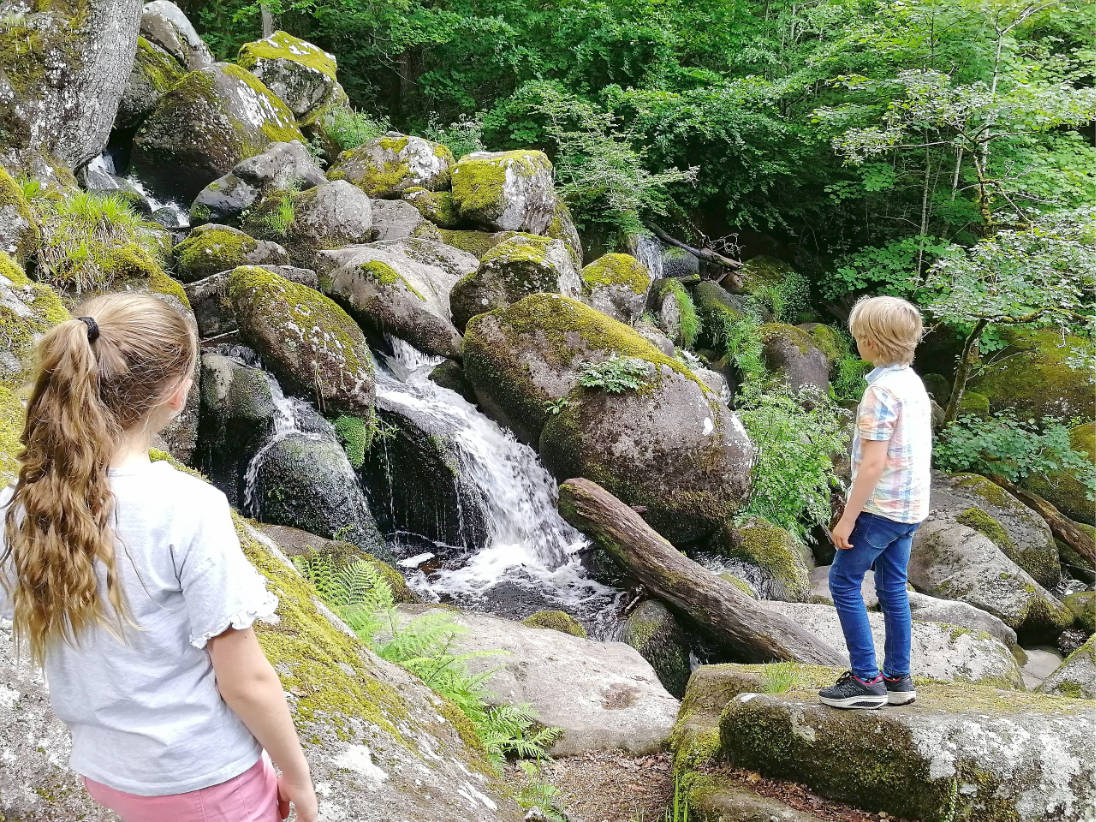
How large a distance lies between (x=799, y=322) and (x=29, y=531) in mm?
17481

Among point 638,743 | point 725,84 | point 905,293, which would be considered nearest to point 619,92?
point 725,84

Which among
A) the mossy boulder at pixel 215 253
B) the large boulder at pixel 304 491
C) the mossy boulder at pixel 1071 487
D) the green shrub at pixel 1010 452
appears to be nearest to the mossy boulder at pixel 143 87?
the mossy boulder at pixel 215 253

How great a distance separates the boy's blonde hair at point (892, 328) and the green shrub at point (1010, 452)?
1043 centimetres

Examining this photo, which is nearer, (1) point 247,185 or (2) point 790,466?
(2) point 790,466

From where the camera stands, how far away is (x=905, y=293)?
15133 mm

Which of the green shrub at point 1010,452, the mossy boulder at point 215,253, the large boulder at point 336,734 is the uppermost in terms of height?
the mossy boulder at point 215,253

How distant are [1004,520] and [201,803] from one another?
39.9ft

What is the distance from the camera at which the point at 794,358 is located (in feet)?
47.1

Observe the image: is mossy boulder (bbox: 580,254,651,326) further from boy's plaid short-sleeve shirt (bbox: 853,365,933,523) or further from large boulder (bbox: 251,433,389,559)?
boy's plaid short-sleeve shirt (bbox: 853,365,933,523)

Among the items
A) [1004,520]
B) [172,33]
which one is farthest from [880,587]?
[172,33]

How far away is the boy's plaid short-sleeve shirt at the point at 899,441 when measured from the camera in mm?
3045

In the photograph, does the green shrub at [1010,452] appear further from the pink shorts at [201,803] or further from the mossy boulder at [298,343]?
the pink shorts at [201,803]

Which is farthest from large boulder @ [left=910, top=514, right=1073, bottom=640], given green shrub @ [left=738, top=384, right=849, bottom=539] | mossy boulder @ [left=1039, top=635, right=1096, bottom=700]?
mossy boulder @ [left=1039, top=635, right=1096, bottom=700]

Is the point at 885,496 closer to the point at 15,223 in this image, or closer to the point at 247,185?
the point at 15,223
